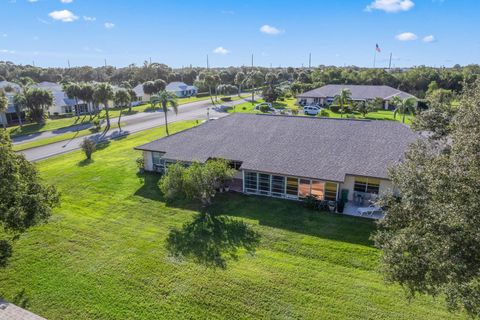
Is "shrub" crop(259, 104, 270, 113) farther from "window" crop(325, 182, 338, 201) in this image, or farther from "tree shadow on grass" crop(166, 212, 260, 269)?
"tree shadow on grass" crop(166, 212, 260, 269)

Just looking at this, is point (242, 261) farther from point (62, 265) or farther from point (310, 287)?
point (62, 265)

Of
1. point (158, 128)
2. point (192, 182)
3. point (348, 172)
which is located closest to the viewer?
point (192, 182)

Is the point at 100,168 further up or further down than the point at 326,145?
further down

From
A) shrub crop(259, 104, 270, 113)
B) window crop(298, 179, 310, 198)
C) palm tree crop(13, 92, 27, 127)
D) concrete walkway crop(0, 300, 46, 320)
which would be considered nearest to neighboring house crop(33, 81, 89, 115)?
palm tree crop(13, 92, 27, 127)

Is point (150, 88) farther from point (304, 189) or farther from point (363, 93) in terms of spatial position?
point (304, 189)

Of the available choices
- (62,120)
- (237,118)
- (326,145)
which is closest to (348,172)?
(326,145)

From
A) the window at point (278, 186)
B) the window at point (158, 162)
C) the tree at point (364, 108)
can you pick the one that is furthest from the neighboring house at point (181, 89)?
the window at point (278, 186)

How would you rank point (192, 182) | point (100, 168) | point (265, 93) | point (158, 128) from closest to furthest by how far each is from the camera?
point (192, 182)
point (100, 168)
point (158, 128)
point (265, 93)

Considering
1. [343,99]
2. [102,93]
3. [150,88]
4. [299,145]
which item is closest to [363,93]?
[343,99]
